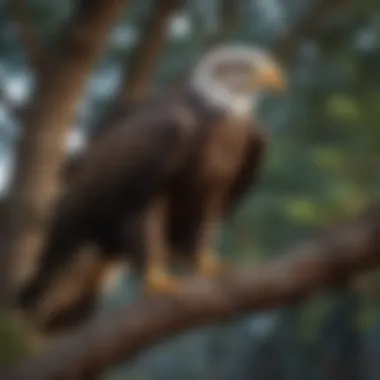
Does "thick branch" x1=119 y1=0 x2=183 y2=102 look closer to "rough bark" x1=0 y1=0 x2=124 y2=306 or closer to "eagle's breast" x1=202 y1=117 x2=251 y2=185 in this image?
"rough bark" x1=0 y1=0 x2=124 y2=306

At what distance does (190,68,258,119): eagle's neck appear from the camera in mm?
783

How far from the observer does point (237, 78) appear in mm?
819

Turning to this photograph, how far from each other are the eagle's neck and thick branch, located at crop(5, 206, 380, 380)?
0.15 meters

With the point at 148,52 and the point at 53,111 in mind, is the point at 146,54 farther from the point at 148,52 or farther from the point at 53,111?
the point at 53,111

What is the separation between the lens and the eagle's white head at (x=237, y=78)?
2.60ft

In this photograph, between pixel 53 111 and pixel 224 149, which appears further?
pixel 53 111

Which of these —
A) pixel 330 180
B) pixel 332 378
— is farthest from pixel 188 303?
pixel 332 378

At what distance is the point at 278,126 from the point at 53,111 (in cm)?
20

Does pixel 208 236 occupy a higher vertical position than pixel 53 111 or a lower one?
lower

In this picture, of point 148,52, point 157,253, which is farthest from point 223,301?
point 148,52

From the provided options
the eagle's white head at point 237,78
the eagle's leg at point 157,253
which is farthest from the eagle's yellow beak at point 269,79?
the eagle's leg at point 157,253

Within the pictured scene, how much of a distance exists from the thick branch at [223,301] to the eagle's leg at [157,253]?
1.6 inches

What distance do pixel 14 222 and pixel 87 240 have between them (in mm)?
144

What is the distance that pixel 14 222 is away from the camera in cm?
89
